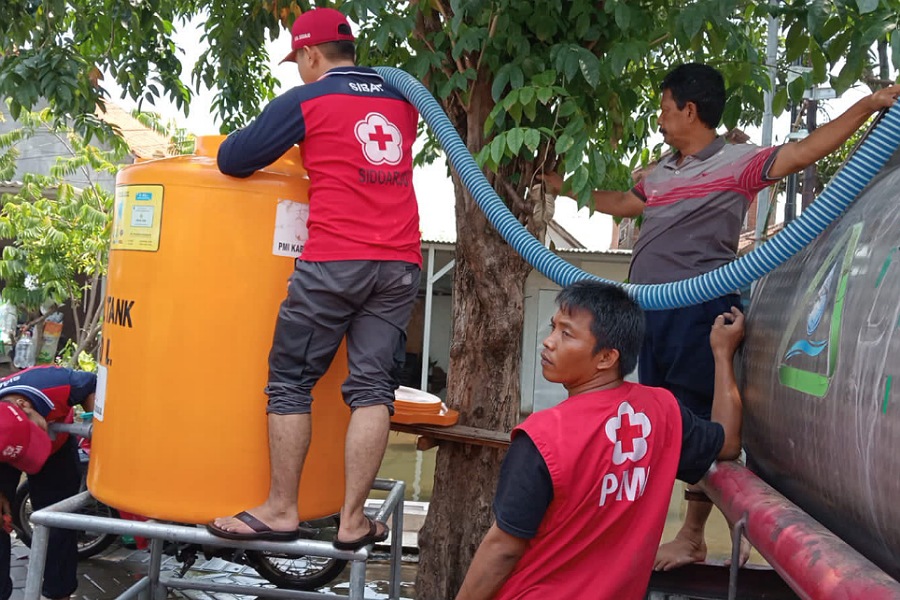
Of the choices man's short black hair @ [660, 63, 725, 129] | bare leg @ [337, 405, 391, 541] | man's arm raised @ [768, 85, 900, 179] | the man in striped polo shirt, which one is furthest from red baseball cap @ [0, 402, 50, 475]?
man's arm raised @ [768, 85, 900, 179]

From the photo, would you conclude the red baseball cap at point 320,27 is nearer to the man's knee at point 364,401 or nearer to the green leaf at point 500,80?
the green leaf at point 500,80

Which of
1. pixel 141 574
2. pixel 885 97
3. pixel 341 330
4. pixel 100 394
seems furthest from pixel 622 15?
pixel 141 574

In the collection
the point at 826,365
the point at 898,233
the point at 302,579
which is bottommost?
the point at 302,579

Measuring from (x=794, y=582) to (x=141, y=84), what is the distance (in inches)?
184

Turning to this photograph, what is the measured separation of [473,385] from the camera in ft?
14.7

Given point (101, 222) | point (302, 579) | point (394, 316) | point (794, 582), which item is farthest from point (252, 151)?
point (101, 222)

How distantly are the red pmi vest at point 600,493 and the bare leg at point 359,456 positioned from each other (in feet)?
2.34

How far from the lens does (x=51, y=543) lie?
15.3 feet

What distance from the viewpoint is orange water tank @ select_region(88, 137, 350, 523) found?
270 centimetres

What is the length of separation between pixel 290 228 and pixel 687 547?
1591mm

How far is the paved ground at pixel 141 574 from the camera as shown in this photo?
19.2ft

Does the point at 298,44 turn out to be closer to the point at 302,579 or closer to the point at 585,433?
the point at 585,433

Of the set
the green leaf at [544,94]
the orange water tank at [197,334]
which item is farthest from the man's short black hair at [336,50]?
the green leaf at [544,94]

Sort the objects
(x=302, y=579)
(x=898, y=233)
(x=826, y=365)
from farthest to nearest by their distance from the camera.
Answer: (x=302, y=579) < (x=826, y=365) < (x=898, y=233)
